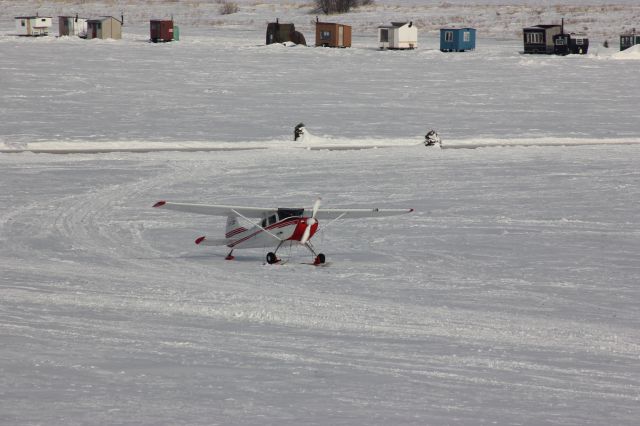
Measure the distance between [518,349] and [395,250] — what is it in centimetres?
676

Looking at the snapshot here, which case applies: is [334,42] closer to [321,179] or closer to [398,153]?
[398,153]

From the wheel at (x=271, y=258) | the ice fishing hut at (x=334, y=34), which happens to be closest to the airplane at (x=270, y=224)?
the wheel at (x=271, y=258)

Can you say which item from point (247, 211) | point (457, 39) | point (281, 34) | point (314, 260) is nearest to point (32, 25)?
A: point (281, 34)

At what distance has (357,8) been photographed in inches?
4498

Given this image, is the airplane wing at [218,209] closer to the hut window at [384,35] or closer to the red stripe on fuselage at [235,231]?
the red stripe on fuselage at [235,231]

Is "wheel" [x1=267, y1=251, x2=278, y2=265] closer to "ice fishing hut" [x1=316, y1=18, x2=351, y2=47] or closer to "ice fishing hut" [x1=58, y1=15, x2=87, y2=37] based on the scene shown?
"ice fishing hut" [x1=316, y1=18, x2=351, y2=47]

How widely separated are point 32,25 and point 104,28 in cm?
695

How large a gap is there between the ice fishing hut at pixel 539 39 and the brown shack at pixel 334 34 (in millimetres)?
13156

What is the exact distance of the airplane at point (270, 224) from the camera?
18.3 meters

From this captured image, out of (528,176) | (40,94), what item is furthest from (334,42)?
(528,176)

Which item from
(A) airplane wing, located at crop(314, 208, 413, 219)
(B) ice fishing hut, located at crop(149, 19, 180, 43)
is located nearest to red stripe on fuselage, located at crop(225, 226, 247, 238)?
(A) airplane wing, located at crop(314, 208, 413, 219)

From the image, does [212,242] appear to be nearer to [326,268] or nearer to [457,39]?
[326,268]

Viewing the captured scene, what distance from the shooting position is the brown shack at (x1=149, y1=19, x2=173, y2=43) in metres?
77.1

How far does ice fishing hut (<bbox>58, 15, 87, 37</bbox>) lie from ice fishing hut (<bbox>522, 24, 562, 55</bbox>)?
1427 inches
